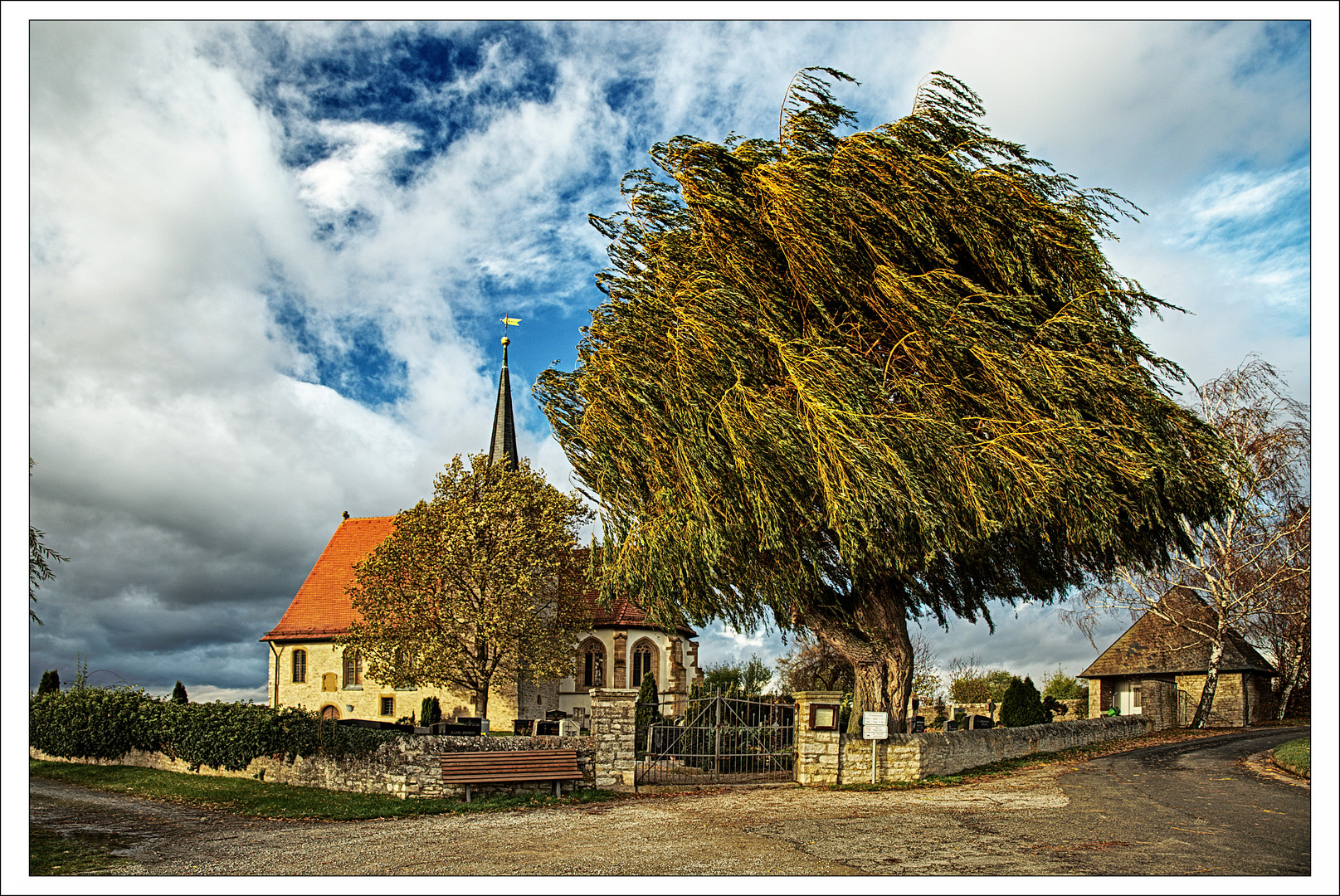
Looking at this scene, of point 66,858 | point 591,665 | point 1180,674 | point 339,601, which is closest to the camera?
point 66,858

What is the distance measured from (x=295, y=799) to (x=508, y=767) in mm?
3918

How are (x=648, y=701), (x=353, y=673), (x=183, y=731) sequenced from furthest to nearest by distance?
(x=353, y=673), (x=648, y=701), (x=183, y=731)

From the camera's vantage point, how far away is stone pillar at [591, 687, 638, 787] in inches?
619

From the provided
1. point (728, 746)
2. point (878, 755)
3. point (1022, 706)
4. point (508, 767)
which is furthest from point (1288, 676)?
point (508, 767)

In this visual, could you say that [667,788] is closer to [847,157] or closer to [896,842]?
[896,842]

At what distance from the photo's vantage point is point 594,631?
1406 inches

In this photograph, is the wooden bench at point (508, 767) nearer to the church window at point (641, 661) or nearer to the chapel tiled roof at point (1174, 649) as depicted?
the church window at point (641, 661)

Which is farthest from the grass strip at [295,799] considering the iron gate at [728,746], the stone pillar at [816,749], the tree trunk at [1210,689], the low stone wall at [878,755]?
the tree trunk at [1210,689]

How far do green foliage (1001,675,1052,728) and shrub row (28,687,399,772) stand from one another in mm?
18207

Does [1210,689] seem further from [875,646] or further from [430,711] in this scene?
[430,711]

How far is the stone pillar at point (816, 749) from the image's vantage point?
52.9 ft

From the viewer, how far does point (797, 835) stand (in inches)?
431

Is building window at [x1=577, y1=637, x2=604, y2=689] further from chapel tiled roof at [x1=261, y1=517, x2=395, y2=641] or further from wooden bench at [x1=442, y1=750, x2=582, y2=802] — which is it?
wooden bench at [x1=442, y1=750, x2=582, y2=802]

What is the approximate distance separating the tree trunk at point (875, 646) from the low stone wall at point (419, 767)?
4.95 metres
